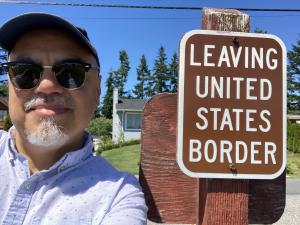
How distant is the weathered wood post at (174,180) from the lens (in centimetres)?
186

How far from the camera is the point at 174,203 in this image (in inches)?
74.1

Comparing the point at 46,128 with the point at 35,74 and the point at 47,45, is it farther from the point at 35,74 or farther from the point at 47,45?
the point at 47,45

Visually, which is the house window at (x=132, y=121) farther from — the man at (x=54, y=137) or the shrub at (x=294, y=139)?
the man at (x=54, y=137)

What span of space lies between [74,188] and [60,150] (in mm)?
198

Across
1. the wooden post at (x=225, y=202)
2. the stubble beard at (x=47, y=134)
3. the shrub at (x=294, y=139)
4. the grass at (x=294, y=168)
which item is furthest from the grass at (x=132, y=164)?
the stubble beard at (x=47, y=134)

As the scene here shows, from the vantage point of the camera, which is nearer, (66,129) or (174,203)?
(66,129)

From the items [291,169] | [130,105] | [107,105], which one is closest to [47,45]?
[291,169]

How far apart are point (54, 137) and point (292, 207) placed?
33.6 feet

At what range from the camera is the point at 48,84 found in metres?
1.65

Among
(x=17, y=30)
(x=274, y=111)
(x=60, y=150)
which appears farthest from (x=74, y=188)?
(x=274, y=111)

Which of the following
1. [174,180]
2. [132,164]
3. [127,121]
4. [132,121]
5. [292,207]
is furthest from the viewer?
[132,121]

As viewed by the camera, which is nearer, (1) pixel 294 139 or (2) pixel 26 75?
(2) pixel 26 75

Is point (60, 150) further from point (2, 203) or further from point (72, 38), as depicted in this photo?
point (72, 38)

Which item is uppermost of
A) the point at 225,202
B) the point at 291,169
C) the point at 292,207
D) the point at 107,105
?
the point at 225,202
